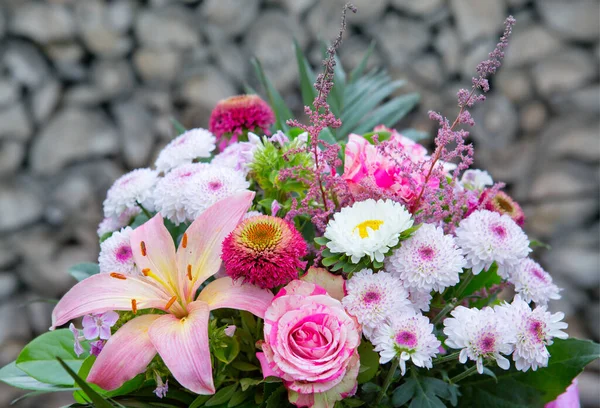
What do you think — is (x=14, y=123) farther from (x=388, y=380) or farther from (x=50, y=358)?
(x=388, y=380)

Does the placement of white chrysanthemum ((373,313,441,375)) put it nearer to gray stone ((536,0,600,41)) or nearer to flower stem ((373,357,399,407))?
flower stem ((373,357,399,407))

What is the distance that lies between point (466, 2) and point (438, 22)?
3.4 inches

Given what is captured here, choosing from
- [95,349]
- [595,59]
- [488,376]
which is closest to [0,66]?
[95,349]

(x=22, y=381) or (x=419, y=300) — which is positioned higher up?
(x=419, y=300)

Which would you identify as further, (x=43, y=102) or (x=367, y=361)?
(x=43, y=102)

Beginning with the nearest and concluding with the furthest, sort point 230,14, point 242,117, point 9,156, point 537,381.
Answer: point 537,381 → point 242,117 → point 9,156 → point 230,14

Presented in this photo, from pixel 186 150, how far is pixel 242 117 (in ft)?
0.24

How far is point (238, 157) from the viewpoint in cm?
48

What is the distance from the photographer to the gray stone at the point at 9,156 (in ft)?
4.74

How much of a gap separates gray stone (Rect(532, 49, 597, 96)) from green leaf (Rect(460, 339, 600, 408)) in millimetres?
1240

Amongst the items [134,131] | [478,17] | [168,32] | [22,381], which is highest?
[478,17]

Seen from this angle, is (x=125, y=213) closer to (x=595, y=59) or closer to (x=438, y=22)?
(x=438, y=22)

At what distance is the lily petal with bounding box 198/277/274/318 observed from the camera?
37 centimetres

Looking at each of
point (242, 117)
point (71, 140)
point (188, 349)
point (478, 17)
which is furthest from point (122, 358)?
point (478, 17)
